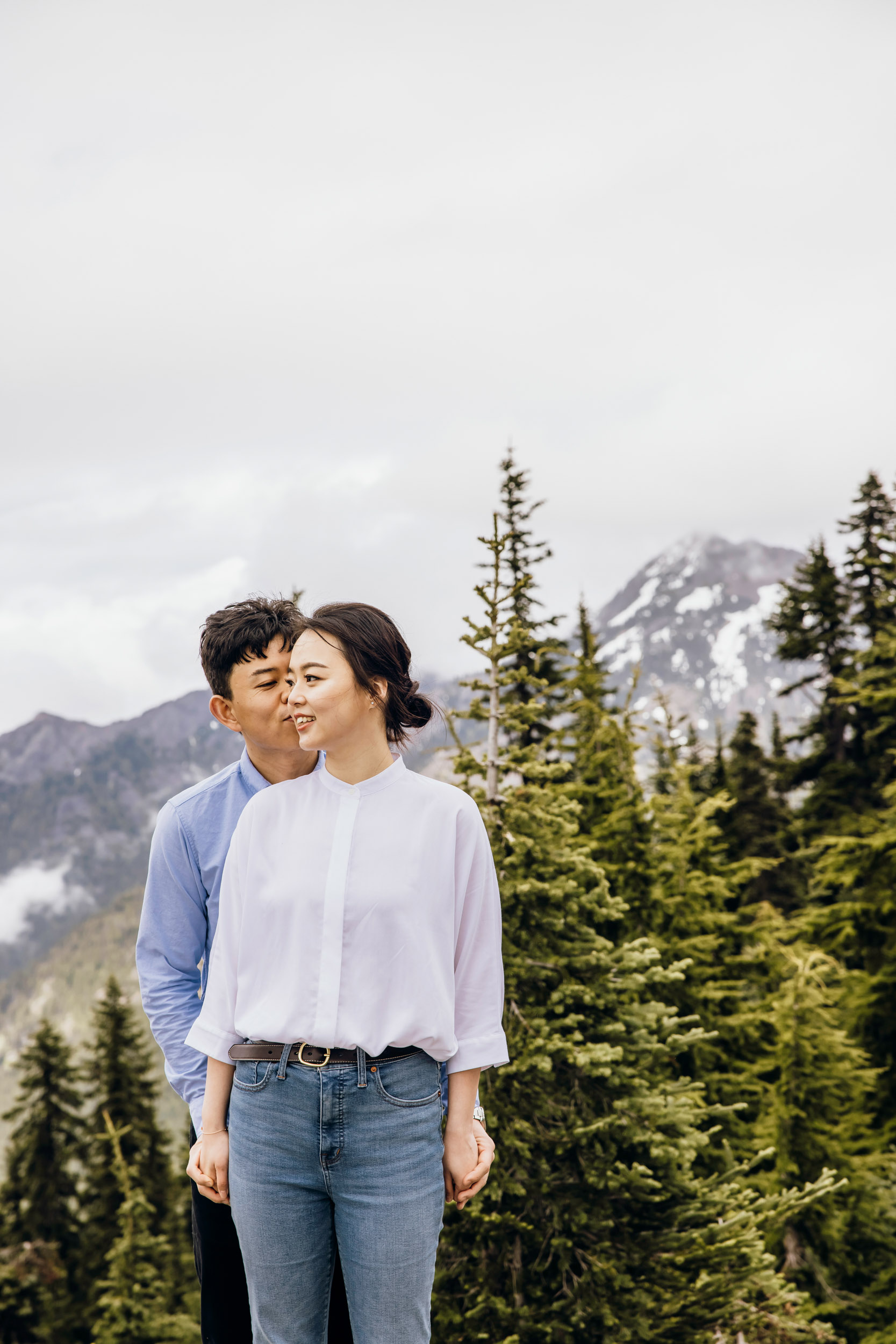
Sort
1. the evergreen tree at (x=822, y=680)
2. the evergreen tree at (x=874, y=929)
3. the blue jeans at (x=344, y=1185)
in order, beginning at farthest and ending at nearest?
the evergreen tree at (x=822, y=680) < the evergreen tree at (x=874, y=929) < the blue jeans at (x=344, y=1185)

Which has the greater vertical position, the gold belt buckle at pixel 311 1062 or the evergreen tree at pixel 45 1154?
the gold belt buckle at pixel 311 1062

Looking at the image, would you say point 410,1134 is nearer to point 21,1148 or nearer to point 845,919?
point 845,919

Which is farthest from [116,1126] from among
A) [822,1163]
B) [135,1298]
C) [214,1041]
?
[214,1041]

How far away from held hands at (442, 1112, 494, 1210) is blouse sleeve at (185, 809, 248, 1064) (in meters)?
0.67

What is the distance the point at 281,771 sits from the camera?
323cm

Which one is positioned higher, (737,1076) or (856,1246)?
(737,1076)

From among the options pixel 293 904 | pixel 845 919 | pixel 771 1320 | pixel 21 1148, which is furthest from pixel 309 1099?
pixel 21 1148

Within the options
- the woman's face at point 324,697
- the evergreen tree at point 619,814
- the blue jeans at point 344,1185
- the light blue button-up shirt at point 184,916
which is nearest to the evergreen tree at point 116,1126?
the evergreen tree at point 619,814

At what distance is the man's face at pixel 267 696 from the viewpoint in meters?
3.06

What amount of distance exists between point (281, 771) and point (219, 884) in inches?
16.8

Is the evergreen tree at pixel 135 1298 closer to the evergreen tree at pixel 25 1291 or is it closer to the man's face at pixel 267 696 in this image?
the evergreen tree at pixel 25 1291

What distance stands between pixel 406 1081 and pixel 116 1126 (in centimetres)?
3385

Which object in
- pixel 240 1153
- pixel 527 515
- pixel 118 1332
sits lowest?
pixel 118 1332

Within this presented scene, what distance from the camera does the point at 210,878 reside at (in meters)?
3.11
